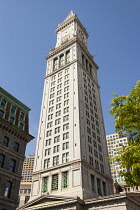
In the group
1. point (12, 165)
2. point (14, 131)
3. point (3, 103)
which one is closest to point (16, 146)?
point (14, 131)

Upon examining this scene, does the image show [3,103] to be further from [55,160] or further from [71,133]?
[55,160]

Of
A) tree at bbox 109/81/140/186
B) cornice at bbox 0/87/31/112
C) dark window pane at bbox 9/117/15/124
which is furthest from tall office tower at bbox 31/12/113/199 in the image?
tree at bbox 109/81/140/186

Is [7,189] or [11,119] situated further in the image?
[11,119]

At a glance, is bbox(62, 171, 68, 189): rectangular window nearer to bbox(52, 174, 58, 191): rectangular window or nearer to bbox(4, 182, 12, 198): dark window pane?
bbox(52, 174, 58, 191): rectangular window

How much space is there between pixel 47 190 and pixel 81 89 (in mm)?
32121

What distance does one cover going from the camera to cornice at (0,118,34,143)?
42438mm

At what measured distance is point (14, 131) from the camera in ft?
146

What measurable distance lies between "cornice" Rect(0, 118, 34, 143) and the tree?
26.4m

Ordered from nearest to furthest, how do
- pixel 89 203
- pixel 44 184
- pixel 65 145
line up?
Answer: pixel 89 203
pixel 44 184
pixel 65 145

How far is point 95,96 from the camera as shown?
2943 inches

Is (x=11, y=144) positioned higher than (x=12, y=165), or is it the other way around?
(x=11, y=144)

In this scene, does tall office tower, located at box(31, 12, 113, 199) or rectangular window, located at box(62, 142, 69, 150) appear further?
rectangular window, located at box(62, 142, 69, 150)

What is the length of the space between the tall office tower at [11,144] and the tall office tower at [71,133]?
9503 millimetres

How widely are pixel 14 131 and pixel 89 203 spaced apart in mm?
21260
